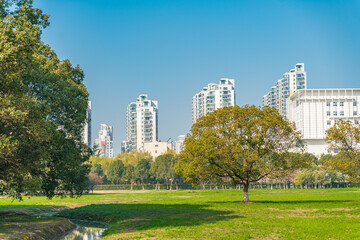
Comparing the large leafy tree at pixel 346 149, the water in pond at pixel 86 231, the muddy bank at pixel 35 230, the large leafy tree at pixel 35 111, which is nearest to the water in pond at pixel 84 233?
the water in pond at pixel 86 231

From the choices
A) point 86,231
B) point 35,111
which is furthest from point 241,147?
point 35,111

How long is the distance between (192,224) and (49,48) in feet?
92.5

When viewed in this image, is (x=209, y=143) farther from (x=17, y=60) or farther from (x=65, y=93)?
(x=17, y=60)

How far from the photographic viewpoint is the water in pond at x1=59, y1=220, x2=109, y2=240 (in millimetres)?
38750

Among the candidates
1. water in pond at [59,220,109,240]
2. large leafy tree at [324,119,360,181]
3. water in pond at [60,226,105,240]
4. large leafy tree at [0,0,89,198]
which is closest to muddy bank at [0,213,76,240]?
water in pond at [60,226,105,240]

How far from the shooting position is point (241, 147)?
6234 centimetres

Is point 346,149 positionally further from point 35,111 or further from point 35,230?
point 35,111

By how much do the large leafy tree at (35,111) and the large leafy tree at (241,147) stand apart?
60.5ft

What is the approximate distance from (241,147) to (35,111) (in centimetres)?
3789

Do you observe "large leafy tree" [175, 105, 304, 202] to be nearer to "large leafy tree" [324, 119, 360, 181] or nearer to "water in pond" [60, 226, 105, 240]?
"large leafy tree" [324, 119, 360, 181]

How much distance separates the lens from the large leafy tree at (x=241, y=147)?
2442 inches

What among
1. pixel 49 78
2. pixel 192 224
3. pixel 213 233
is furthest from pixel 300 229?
pixel 49 78

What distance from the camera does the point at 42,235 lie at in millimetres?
35062

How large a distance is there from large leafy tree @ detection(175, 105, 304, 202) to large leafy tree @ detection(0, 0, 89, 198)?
18445 millimetres
